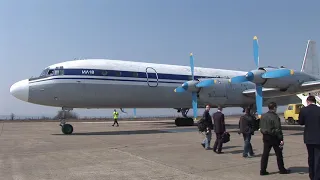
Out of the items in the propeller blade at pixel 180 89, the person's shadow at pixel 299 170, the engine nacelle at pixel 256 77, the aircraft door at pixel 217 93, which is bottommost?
the person's shadow at pixel 299 170

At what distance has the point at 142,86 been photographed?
20391 millimetres

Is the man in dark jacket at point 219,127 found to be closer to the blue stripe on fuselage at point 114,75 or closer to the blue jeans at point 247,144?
the blue jeans at point 247,144

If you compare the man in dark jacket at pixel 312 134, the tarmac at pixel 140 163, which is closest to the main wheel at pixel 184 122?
the tarmac at pixel 140 163

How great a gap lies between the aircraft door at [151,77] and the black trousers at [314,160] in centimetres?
1510

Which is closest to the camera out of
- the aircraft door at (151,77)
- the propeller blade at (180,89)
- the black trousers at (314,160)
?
the black trousers at (314,160)

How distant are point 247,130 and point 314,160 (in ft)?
11.5

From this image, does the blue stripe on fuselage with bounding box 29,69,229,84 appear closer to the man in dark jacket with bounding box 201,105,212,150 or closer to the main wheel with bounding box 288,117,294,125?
the man in dark jacket with bounding box 201,105,212,150

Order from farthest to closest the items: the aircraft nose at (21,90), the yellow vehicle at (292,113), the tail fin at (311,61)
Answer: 1. the yellow vehicle at (292,113)
2. the tail fin at (311,61)
3. the aircraft nose at (21,90)

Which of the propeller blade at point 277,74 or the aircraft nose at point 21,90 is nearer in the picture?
the propeller blade at point 277,74

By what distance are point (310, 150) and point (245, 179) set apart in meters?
1.45

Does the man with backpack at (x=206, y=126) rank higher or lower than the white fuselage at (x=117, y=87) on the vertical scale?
lower

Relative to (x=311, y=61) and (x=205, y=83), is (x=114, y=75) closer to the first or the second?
(x=205, y=83)

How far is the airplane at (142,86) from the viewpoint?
17.2 metres

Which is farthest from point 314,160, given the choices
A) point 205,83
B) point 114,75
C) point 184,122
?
point 184,122
